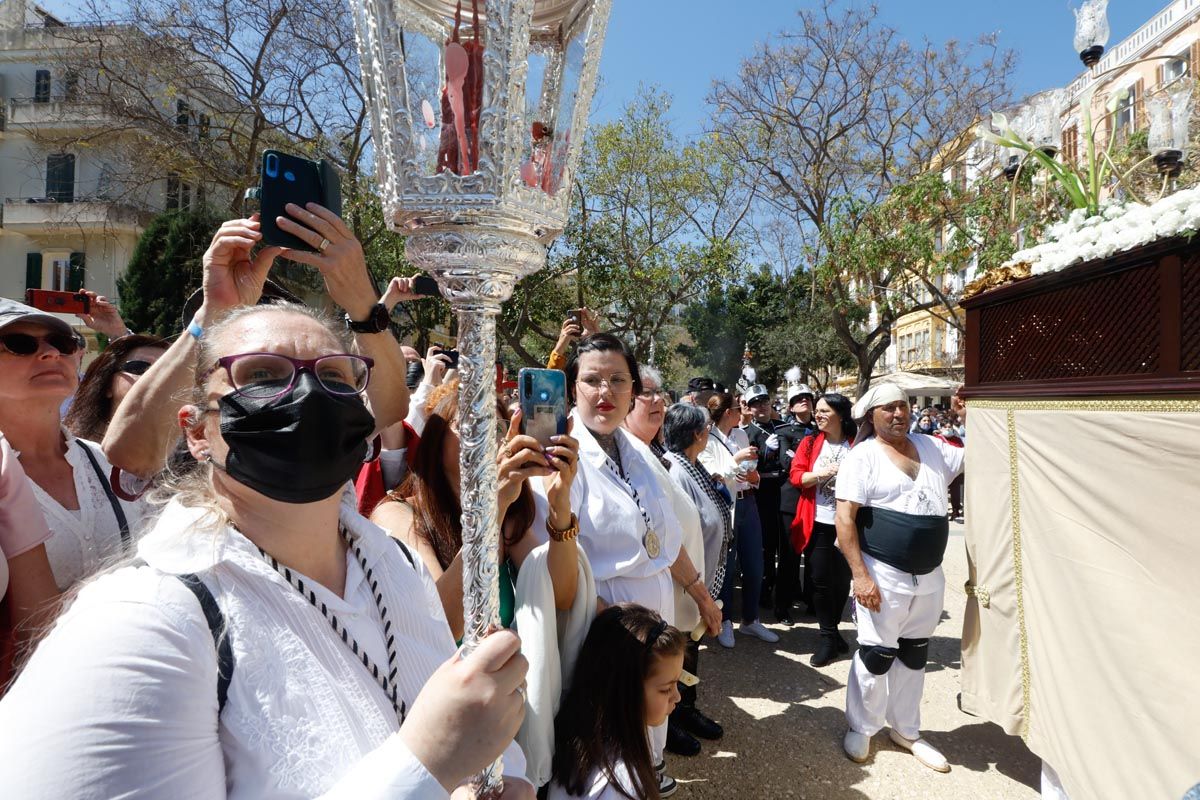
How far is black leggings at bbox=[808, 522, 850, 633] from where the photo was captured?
5.30 m

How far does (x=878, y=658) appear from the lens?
377 cm

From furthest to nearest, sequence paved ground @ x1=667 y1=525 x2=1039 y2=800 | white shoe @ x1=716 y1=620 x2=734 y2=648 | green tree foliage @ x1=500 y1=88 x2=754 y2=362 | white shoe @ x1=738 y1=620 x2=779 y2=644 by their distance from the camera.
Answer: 1. green tree foliage @ x1=500 y1=88 x2=754 y2=362
2. white shoe @ x1=738 y1=620 x2=779 y2=644
3. white shoe @ x1=716 y1=620 x2=734 y2=648
4. paved ground @ x1=667 y1=525 x2=1039 y2=800

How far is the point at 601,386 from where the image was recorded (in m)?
2.92

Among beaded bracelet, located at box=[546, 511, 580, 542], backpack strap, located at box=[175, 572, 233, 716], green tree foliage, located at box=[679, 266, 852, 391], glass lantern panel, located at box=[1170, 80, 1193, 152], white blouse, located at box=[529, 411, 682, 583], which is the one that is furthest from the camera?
green tree foliage, located at box=[679, 266, 852, 391]

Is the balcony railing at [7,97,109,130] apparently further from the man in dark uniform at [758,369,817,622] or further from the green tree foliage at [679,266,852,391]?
the green tree foliage at [679,266,852,391]

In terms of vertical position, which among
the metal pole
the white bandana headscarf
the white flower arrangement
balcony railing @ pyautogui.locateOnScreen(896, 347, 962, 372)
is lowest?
the metal pole

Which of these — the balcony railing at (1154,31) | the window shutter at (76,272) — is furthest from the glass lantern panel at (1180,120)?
the window shutter at (76,272)

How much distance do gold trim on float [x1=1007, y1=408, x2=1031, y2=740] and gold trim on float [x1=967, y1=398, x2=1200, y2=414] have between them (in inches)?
3.6

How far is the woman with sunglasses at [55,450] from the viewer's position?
1.82m

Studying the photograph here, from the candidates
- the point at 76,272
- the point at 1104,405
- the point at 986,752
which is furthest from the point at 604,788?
the point at 76,272

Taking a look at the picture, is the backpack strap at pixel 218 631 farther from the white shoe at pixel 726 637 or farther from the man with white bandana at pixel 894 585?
the white shoe at pixel 726 637

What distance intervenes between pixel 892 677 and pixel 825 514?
5.84 ft

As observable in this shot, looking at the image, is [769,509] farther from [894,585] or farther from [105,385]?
[105,385]

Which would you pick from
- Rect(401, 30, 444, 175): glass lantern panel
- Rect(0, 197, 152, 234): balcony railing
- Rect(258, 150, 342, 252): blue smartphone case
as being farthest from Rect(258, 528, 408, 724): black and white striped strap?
Rect(0, 197, 152, 234): balcony railing
